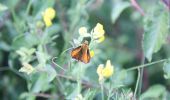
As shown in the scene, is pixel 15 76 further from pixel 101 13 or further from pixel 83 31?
pixel 83 31

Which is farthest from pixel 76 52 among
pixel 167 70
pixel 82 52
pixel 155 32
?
pixel 155 32

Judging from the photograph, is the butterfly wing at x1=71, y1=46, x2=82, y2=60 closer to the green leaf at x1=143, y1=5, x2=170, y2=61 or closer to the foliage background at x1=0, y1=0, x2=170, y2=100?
the foliage background at x1=0, y1=0, x2=170, y2=100

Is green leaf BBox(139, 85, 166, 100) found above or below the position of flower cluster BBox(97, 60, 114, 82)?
above

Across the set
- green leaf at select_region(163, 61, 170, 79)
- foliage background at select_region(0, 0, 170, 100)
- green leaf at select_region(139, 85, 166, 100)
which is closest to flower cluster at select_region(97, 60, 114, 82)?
foliage background at select_region(0, 0, 170, 100)

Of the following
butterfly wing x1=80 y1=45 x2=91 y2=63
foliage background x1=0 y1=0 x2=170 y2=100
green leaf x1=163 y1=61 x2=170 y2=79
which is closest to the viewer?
A: butterfly wing x1=80 y1=45 x2=91 y2=63

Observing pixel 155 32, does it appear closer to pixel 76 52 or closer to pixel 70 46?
pixel 70 46

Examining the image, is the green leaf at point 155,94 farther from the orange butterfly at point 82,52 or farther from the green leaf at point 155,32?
the orange butterfly at point 82,52

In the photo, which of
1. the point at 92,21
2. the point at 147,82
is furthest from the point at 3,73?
the point at 147,82
